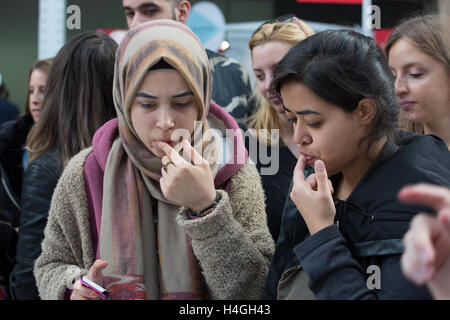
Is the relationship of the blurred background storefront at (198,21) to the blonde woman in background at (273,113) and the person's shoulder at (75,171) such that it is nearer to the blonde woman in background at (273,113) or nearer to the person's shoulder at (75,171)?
the blonde woman in background at (273,113)

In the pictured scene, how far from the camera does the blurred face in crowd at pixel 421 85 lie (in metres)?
2.11

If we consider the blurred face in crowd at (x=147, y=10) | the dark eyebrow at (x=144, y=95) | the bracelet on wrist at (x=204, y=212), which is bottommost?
the bracelet on wrist at (x=204, y=212)

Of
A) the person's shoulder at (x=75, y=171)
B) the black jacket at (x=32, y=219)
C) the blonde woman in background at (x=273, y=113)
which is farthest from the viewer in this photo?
the blonde woman in background at (x=273, y=113)

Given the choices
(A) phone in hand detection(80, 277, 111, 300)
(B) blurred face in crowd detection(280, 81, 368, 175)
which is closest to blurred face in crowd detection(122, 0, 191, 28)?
(B) blurred face in crowd detection(280, 81, 368, 175)

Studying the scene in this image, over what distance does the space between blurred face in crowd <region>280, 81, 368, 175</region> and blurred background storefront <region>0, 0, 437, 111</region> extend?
2172 mm

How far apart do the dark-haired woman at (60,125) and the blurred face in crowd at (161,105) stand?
2.09 ft

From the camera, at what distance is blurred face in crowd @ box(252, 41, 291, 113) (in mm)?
2262

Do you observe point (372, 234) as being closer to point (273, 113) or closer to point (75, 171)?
point (75, 171)

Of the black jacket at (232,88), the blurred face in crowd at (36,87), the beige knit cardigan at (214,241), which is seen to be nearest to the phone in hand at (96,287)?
the beige knit cardigan at (214,241)

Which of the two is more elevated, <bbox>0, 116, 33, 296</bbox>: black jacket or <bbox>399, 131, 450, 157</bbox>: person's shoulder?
<bbox>399, 131, 450, 157</bbox>: person's shoulder

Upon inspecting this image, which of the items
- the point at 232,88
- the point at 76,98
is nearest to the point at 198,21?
the point at 232,88

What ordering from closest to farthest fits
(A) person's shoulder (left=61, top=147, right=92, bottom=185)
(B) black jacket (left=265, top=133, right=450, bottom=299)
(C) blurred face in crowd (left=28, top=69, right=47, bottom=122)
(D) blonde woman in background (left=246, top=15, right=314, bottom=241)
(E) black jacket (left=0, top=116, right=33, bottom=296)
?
1. (B) black jacket (left=265, top=133, right=450, bottom=299)
2. (A) person's shoulder (left=61, top=147, right=92, bottom=185)
3. (D) blonde woman in background (left=246, top=15, right=314, bottom=241)
4. (E) black jacket (left=0, top=116, right=33, bottom=296)
5. (C) blurred face in crowd (left=28, top=69, right=47, bottom=122)

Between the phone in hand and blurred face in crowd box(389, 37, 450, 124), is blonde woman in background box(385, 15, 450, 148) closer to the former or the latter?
blurred face in crowd box(389, 37, 450, 124)
